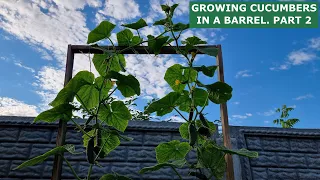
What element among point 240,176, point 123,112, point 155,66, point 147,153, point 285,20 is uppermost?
point 285,20

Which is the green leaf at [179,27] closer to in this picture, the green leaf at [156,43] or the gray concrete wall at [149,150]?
the green leaf at [156,43]

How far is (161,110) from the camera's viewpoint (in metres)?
1.06

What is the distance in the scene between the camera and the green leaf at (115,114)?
109cm

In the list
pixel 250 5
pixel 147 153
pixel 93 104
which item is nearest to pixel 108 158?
pixel 147 153

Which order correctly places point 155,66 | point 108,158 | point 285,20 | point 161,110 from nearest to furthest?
point 161,110 < point 155,66 < point 285,20 < point 108,158

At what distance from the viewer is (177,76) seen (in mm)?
1151

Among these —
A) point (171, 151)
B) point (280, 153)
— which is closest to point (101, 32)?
point (171, 151)

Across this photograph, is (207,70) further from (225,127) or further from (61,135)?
(61,135)

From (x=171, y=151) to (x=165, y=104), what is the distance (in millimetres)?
206

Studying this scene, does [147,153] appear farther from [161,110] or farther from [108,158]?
[161,110]

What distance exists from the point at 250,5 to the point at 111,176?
1.09 m

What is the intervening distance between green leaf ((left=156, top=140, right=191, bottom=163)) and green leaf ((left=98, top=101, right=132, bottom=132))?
17 cm

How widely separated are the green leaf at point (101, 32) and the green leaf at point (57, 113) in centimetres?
24

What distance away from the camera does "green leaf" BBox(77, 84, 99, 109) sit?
107 cm
